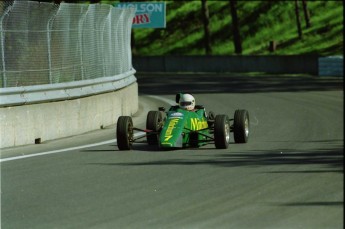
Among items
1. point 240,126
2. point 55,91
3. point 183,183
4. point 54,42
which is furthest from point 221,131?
point 54,42

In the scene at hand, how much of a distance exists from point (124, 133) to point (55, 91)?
286 cm

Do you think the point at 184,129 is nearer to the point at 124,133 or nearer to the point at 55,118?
the point at 124,133

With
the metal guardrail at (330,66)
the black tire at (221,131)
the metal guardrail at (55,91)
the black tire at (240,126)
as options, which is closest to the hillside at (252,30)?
the metal guardrail at (330,66)

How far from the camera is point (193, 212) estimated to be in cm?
1070

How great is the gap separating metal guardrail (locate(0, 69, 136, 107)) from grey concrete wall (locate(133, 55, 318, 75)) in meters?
31.7

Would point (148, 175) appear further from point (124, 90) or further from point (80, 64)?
point (124, 90)

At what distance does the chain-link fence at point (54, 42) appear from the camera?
18.5 m

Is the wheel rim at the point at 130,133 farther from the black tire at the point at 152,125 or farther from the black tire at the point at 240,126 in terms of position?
the black tire at the point at 240,126

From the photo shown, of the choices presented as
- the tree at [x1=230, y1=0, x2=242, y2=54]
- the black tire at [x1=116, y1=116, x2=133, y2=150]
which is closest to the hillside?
the tree at [x1=230, y1=0, x2=242, y2=54]

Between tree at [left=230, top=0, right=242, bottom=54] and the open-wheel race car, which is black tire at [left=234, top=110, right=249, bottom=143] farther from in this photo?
tree at [left=230, top=0, right=242, bottom=54]

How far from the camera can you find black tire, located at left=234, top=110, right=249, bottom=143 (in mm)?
17891

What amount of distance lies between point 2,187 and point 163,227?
3704 mm

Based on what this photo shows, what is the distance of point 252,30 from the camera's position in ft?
272

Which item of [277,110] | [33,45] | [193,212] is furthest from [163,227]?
[277,110]
